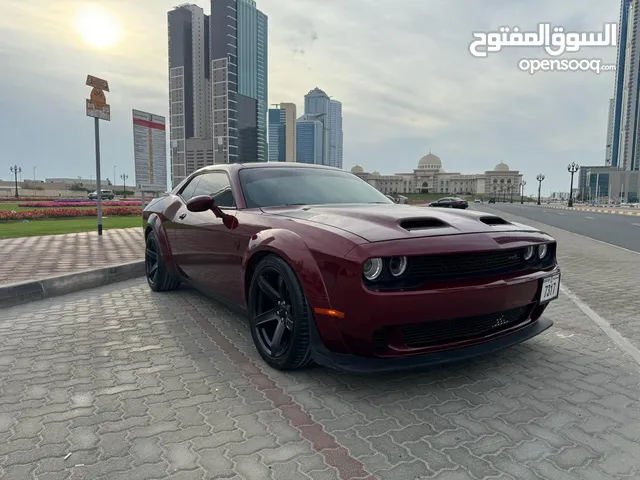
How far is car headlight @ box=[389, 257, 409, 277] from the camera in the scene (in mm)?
2402

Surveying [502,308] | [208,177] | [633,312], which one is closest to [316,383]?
[502,308]

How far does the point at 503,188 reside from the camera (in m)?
139

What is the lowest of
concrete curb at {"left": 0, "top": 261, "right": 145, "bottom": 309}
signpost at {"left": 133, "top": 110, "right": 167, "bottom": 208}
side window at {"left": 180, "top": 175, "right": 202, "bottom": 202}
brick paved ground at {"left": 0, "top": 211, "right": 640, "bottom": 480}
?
brick paved ground at {"left": 0, "top": 211, "right": 640, "bottom": 480}

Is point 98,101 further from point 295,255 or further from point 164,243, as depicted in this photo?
point 295,255

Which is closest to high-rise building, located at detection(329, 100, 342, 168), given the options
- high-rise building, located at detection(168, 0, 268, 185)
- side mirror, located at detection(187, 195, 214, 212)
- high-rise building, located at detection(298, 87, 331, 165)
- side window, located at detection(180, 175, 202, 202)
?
high-rise building, located at detection(298, 87, 331, 165)

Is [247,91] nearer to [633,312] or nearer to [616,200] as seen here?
[616,200]

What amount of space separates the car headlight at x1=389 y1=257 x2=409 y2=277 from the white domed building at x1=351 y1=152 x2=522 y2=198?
142736 mm

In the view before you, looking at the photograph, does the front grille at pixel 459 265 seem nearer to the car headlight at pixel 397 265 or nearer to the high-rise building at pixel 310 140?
the car headlight at pixel 397 265

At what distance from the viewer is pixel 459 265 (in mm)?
2531

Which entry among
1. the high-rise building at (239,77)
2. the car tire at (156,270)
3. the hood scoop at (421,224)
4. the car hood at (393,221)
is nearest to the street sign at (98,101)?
the car tire at (156,270)

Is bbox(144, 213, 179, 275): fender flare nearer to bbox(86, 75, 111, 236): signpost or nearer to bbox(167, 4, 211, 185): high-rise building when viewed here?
bbox(86, 75, 111, 236): signpost

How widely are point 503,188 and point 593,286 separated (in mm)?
144014

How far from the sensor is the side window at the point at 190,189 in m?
4.73

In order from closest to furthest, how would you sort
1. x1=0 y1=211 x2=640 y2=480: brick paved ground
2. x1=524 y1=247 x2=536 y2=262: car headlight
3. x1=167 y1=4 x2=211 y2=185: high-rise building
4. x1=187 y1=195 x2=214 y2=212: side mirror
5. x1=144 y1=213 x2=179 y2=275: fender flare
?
x1=0 y1=211 x2=640 y2=480: brick paved ground
x1=524 y1=247 x2=536 y2=262: car headlight
x1=187 y1=195 x2=214 y2=212: side mirror
x1=144 y1=213 x2=179 y2=275: fender flare
x1=167 y1=4 x2=211 y2=185: high-rise building
